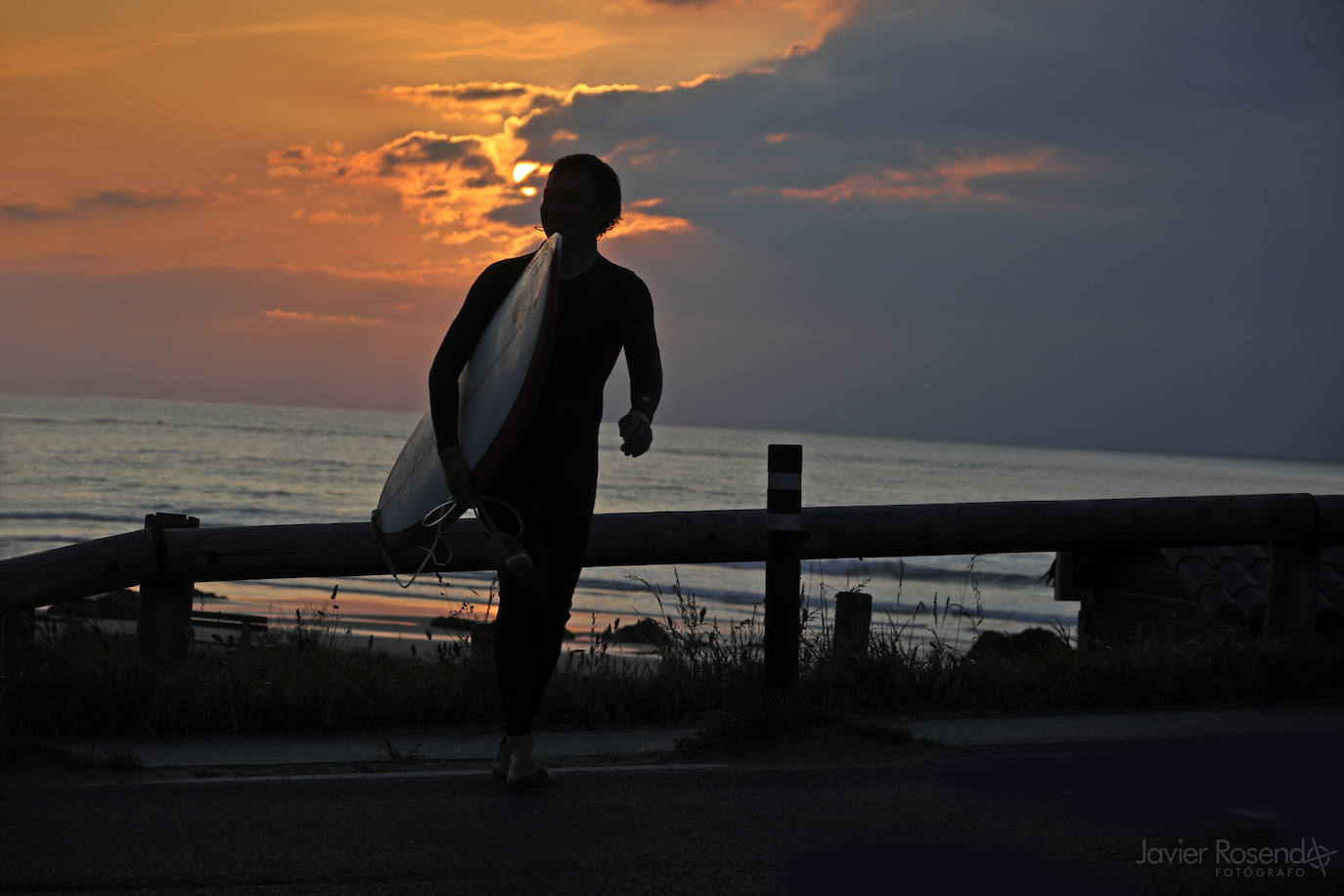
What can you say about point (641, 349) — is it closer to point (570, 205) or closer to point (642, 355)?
point (642, 355)

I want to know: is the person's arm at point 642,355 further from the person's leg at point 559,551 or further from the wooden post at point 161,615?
the wooden post at point 161,615

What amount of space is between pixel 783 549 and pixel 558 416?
1.21 m

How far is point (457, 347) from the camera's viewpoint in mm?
4070

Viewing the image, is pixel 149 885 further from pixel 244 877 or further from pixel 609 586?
pixel 609 586

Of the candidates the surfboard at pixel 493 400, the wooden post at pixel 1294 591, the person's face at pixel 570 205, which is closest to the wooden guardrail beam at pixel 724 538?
the wooden post at pixel 1294 591

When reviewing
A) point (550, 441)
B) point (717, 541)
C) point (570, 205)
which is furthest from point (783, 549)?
point (570, 205)

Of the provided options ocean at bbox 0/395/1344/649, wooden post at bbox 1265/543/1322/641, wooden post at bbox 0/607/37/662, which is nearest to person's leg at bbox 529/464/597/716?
ocean at bbox 0/395/1344/649

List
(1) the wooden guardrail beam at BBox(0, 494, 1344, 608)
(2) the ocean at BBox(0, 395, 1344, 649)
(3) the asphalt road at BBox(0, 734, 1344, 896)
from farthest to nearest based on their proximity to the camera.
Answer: (2) the ocean at BBox(0, 395, 1344, 649) → (1) the wooden guardrail beam at BBox(0, 494, 1344, 608) → (3) the asphalt road at BBox(0, 734, 1344, 896)

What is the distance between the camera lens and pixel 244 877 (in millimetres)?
3057

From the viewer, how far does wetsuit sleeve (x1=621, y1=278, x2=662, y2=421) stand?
4215mm

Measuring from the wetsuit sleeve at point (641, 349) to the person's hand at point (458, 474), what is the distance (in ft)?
2.11

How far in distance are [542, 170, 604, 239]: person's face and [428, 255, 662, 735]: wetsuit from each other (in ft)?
0.46

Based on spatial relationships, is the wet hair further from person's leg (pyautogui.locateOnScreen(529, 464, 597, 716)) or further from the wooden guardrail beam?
the wooden guardrail beam

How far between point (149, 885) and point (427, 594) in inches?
670
